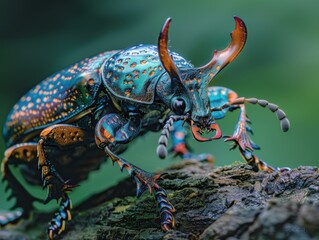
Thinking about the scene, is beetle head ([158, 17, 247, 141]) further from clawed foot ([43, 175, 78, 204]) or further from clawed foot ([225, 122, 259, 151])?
clawed foot ([43, 175, 78, 204])

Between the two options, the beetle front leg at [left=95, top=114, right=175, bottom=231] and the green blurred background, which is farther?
the green blurred background

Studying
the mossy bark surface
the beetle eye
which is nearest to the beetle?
the beetle eye

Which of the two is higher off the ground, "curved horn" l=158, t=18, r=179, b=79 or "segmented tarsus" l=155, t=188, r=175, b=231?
"curved horn" l=158, t=18, r=179, b=79

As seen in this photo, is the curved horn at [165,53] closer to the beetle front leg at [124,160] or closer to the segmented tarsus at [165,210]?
the beetle front leg at [124,160]

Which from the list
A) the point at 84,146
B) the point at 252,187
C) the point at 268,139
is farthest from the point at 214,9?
the point at 252,187

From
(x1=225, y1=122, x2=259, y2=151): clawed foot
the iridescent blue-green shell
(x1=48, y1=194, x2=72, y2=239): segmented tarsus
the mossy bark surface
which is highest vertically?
the iridescent blue-green shell

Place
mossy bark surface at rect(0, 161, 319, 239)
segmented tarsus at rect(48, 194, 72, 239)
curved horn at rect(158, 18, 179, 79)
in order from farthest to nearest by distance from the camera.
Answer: segmented tarsus at rect(48, 194, 72, 239) < curved horn at rect(158, 18, 179, 79) < mossy bark surface at rect(0, 161, 319, 239)

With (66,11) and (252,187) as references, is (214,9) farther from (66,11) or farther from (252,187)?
(252,187)

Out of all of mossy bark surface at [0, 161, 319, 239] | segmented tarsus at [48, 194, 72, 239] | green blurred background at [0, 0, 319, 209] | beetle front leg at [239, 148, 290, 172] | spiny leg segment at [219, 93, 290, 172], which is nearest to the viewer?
mossy bark surface at [0, 161, 319, 239]
